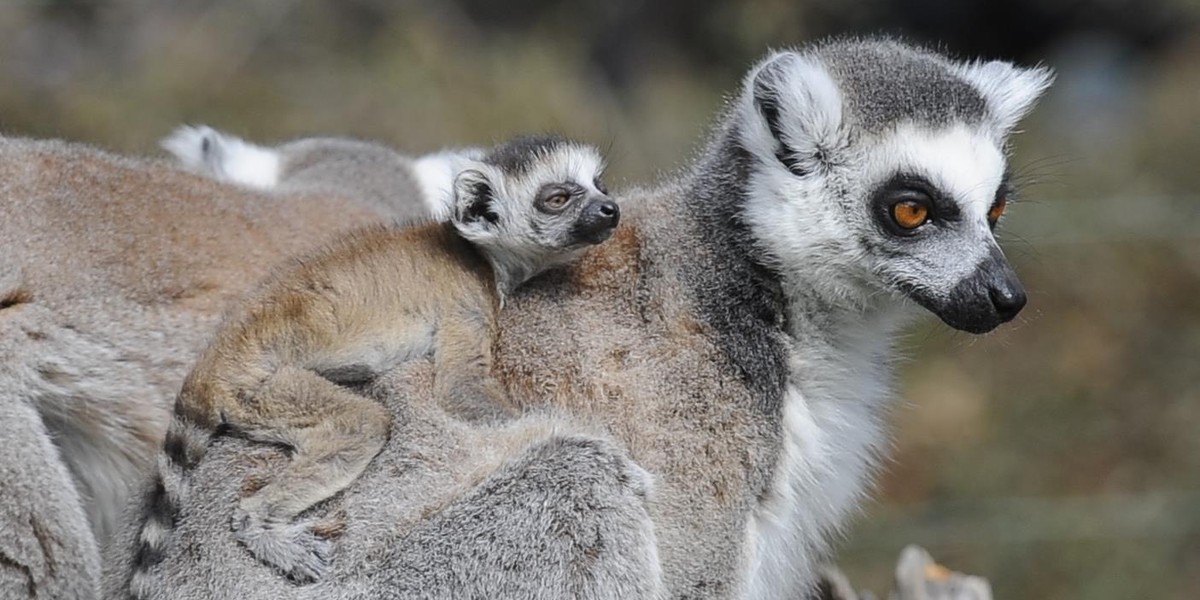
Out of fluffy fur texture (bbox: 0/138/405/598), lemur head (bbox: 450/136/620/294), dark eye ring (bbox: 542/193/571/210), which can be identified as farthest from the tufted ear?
fluffy fur texture (bbox: 0/138/405/598)

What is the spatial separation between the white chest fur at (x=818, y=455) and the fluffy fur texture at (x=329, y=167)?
7.39ft

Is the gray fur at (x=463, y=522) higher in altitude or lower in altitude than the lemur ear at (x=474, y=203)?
lower

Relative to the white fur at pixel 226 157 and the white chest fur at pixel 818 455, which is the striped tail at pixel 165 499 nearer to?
the white chest fur at pixel 818 455

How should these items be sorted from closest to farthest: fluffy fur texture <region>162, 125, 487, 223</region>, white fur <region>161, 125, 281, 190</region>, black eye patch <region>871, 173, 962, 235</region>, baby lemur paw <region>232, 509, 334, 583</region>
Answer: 1. baby lemur paw <region>232, 509, 334, 583</region>
2. black eye patch <region>871, 173, 962, 235</region>
3. fluffy fur texture <region>162, 125, 487, 223</region>
4. white fur <region>161, 125, 281, 190</region>

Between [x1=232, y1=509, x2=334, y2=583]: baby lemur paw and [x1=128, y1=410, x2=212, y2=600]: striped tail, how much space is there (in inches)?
8.4

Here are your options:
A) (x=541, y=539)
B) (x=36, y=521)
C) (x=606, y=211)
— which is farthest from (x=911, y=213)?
(x=36, y=521)

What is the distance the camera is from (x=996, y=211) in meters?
4.01

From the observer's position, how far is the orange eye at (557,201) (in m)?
3.94

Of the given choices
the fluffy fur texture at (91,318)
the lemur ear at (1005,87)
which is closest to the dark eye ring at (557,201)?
the lemur ear at (1005,87)

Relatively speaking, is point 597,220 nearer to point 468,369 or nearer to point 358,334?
point 468,369

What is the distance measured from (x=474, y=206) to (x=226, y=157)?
247 centimetres

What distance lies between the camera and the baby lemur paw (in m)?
3.52

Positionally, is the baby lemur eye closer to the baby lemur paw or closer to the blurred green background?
the baby lemur paw

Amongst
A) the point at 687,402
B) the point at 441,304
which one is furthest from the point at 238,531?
the point at 687,402
